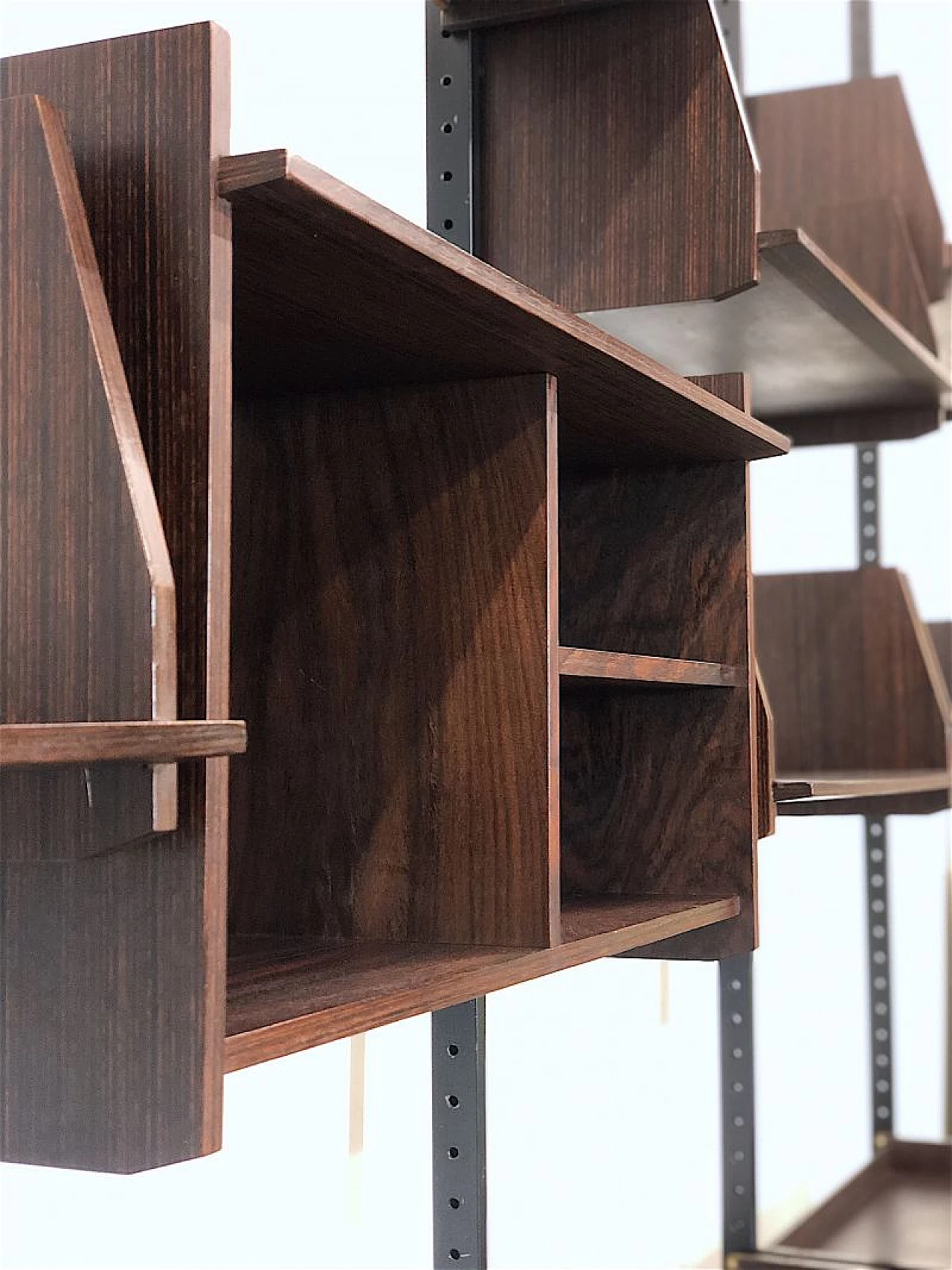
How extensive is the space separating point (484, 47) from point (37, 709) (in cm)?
85

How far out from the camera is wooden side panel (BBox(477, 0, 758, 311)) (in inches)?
46.3

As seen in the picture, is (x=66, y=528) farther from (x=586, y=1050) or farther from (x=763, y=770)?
(x=586, y=1050)

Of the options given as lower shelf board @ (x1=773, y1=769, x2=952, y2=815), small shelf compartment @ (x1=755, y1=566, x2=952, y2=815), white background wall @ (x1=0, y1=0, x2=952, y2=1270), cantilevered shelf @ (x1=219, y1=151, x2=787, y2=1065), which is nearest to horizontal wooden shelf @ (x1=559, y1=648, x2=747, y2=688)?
cantilevered shelf @ (x1=219, y1=151, x2=787, y2=1065)

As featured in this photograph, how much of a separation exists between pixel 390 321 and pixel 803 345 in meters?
0.91

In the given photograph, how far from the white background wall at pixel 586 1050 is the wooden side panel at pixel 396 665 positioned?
0.28m

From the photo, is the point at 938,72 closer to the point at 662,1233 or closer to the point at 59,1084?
the point at 662,1233

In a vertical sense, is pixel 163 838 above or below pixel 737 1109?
above

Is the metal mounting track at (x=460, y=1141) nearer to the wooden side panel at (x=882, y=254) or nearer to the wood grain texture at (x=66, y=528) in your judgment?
the wood grain texture at (x=66, y=528)

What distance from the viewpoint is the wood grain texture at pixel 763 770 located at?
1.18 meters

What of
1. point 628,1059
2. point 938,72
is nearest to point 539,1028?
point 628,1059

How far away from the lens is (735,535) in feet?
3.84

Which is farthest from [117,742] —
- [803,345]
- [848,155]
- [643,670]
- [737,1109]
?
[848,155]

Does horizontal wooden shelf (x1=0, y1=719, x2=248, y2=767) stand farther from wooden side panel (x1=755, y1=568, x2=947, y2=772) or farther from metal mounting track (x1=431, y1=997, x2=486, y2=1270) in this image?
wooden side panel (x1=755, y1=568, x2=947, y2=772)

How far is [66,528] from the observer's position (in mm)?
578
